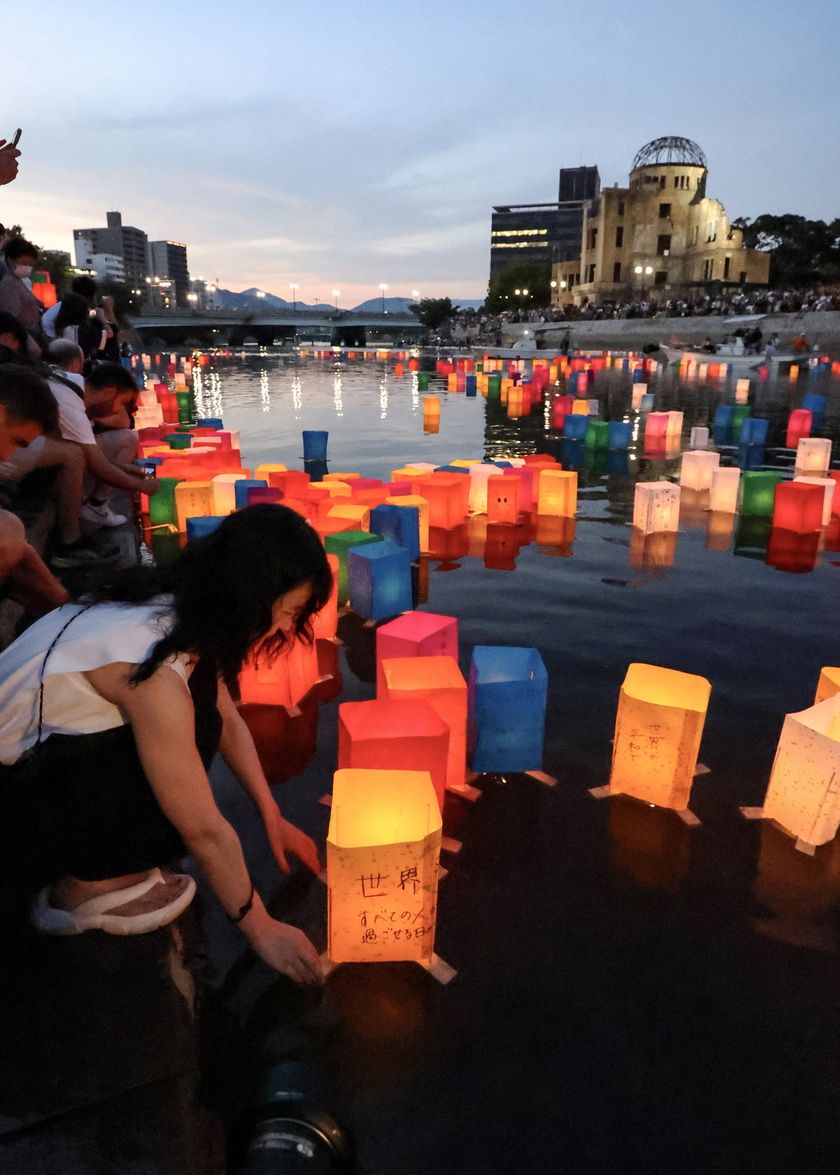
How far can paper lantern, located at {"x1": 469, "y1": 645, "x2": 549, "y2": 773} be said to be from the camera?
315 centimetres

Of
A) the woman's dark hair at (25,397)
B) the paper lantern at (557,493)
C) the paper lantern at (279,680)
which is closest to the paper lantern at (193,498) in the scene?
the woman's dark hair at (25,397)

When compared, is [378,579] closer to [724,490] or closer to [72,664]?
[72,664]

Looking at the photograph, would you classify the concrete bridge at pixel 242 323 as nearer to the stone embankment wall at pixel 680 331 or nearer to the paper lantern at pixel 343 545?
the stone embankment wall at pixel 680 331

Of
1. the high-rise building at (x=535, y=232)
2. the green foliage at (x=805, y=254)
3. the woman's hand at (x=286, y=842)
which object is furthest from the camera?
the high-rise building at (x=535, y=232)

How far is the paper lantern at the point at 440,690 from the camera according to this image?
3.02 metres

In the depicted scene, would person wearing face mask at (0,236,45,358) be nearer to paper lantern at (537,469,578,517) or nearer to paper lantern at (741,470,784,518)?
paper lantern at (537,469,578,517)

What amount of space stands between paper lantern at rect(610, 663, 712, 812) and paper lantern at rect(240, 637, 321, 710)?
1.54 meters

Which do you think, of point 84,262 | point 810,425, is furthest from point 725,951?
point 84,262

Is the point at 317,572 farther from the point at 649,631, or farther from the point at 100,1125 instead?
the point at 649,631

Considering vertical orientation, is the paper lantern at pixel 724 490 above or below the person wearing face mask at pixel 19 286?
below

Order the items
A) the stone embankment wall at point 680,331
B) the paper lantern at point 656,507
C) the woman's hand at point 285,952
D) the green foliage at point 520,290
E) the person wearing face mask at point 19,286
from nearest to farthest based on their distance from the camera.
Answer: the woman's hand at point 285,952 → the paper lantern at point 656,507 → the person wearing face mask at point 19,286 → the stone embankment wall at point 680,331 → the green foliage at point 520,290

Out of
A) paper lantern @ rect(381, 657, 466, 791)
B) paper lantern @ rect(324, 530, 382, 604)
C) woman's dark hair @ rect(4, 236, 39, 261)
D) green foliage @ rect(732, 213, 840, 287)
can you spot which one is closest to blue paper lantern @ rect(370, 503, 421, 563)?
paper lantern @ rect(324, 530, 382, 604)

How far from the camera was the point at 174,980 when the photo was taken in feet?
7.30

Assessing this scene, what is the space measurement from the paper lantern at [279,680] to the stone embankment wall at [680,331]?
105 feet
